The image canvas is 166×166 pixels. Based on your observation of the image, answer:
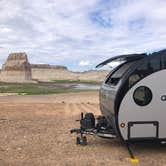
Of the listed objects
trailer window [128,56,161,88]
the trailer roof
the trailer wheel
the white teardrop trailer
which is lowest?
the trailer wheel

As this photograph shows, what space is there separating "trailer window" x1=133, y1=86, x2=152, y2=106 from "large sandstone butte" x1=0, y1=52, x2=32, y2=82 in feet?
435

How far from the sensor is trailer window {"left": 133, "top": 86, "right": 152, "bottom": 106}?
30.1 feet

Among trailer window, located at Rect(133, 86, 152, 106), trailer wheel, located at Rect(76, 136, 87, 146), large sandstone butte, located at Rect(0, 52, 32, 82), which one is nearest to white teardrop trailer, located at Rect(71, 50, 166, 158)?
trailer window, located at Rect(133, 86, 152, 106)

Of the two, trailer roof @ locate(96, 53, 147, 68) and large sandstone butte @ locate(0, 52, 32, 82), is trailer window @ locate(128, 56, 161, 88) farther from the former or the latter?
large sandstone butte @ locate(0, 52, 32, 82)

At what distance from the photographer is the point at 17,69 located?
148m

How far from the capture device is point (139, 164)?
8852mm

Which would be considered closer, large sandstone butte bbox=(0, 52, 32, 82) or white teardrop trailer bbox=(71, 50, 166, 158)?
white teardrop trailer bbox=(71, 50, 166, 158)

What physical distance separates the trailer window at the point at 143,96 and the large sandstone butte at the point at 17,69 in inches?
5217

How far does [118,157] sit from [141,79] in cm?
195

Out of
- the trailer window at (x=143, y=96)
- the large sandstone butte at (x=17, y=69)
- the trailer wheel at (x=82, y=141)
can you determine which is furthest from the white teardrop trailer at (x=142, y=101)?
the large sandstone butte at (x=17, y=69)

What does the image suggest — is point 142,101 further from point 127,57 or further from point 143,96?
point 127,57

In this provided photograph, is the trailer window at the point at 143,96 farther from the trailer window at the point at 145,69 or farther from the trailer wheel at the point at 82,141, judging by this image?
the trailer wheel at the point at 82,141

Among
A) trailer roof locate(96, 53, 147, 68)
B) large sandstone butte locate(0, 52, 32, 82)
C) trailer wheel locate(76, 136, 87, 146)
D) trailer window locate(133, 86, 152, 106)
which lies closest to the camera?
trailer window locate(133, 86, 152, 106)

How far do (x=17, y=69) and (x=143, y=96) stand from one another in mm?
141082
